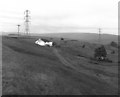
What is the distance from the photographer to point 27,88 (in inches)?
988

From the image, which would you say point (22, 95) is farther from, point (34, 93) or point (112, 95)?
point (112, 95)

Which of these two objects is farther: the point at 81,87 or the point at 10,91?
the point at 81,87

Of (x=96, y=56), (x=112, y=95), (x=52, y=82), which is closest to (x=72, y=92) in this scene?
(x=52, y=82)

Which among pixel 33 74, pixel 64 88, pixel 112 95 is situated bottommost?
pixel 112 95

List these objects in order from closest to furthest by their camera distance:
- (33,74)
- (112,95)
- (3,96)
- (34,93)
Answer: (3,96) < (34,93) < (33,74) < (112,95)

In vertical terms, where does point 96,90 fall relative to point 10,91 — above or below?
below

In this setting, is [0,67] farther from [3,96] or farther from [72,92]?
[72,92]

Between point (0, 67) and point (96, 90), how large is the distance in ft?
59.9

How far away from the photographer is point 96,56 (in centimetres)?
7894

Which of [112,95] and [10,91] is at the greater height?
[10,91]

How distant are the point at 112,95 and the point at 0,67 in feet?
69.1

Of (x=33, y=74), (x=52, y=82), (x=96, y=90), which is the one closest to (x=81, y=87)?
(x=96, y=90)

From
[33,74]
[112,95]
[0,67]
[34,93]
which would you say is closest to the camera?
[34,93]

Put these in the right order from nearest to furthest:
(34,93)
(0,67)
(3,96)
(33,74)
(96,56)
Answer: (3,96), (34,93), (0,67), (33,74), (96,56)
